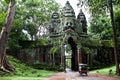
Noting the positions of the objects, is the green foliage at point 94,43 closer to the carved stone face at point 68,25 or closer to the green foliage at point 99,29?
the carved stone face at point 68,25

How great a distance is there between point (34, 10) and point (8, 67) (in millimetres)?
21042

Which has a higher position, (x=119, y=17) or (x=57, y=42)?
(x=119, y=17)

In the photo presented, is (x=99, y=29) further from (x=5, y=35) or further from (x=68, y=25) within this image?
(x=5, y=35)

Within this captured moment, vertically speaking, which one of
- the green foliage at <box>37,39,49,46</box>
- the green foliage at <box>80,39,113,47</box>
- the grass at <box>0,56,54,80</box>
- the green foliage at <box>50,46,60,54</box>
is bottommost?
the grass at <box>0,56,54,80</box>

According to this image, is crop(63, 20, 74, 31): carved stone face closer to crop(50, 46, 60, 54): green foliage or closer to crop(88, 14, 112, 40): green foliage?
crop(50, 46, 60, 54): green foliage

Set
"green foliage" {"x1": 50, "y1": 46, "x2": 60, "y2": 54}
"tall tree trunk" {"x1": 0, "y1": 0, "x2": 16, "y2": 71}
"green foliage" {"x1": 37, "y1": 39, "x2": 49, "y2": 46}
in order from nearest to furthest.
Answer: "tall tree trunk" {"x1": 0, "y1": 0, "x2": 16, "y2": 71}, "green foliage" {"x1": 50, "y1": 46, "x2": 60, "y2": 54}, "green foliage" {"x1": 37, "y1": 39, "x2": 49, "y2": 46}

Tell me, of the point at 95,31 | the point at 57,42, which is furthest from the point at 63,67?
the point at 95,31

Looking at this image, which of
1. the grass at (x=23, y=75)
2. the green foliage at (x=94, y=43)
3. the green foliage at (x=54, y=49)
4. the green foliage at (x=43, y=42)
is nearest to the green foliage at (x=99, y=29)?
the green foliage at (x=94, y=43)

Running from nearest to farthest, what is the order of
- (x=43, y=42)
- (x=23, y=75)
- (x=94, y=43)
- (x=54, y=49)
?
Answer: (x=23, y=75), (x=54, y=49), (x=43, y=42), (x=94, y=43)

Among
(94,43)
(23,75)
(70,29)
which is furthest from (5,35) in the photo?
(94,43)

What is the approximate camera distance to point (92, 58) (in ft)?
107

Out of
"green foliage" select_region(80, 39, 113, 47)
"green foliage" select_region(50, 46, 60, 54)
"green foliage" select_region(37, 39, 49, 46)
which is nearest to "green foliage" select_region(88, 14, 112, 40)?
"green foliage" select_region(80, 39, 113, 47)

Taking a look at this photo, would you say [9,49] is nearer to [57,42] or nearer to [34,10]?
[57,42]

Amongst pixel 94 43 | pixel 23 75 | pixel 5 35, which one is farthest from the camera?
pixel 94 43
